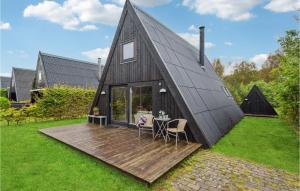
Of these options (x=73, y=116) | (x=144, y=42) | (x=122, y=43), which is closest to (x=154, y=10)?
(x=122, y=43)

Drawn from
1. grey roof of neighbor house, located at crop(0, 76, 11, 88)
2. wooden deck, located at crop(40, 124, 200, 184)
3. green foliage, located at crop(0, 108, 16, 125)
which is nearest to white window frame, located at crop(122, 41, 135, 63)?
wooden deck, located at crop(40, 124, 200, 184)

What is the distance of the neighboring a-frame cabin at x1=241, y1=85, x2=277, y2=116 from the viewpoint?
1336 cm

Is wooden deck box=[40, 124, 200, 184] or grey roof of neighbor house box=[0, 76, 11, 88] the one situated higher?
grey roof of neighbor house box=[0, 76, 11, 88]

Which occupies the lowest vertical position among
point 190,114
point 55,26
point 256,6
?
point 190,114

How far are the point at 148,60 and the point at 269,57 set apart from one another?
32694 millimetres

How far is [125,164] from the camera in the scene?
3.78 meters

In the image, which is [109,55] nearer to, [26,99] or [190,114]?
[190,114]

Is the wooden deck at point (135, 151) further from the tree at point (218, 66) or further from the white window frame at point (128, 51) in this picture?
the tree at point (218, 66)

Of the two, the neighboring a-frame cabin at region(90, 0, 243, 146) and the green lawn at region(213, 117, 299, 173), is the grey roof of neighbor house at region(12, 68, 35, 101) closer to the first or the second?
the neighboring a-frame cabin at region(90, 0, 243, 146)

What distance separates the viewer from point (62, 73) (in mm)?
16672

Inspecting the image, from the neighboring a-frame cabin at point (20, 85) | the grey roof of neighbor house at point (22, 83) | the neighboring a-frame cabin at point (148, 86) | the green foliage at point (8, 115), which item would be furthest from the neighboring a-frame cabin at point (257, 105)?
the grey roof of neighbor house at point (22, 83)

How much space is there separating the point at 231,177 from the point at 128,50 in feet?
21.7

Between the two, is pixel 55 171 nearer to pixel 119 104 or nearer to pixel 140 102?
pixel 140 102

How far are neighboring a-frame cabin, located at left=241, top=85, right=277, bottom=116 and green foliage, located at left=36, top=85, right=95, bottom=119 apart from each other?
44.2ft
